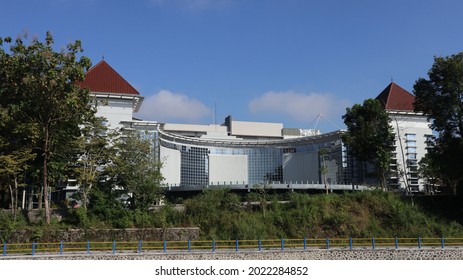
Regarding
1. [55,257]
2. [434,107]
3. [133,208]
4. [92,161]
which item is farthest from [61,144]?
[434,107]

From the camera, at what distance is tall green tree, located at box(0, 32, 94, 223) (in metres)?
32.1

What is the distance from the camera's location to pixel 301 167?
266ft

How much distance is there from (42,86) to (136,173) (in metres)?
12.0

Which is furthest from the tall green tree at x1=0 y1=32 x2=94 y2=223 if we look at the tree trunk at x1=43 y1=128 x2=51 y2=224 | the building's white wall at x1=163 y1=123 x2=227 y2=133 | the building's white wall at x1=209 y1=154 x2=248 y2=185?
the building's white wall at x1=163 y1=123 x2=227 y2=133

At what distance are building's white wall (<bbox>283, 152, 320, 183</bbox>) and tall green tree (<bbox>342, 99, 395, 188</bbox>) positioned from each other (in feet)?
91.5

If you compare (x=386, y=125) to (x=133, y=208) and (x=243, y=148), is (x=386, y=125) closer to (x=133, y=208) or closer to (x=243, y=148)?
(x=133, y=208)

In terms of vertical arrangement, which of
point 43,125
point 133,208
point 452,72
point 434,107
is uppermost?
point 452,72

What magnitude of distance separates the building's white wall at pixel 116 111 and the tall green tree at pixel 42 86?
782 inches

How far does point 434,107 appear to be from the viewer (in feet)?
147

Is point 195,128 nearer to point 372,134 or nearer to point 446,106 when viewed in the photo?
point 372,134

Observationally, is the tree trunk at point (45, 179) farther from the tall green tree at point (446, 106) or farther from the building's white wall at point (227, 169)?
the building's white wall at point (227, 169)

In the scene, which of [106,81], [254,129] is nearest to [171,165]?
[106,81]

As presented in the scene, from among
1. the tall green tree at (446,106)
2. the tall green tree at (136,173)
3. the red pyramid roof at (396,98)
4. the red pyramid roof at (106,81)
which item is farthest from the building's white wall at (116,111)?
the red pyramid roof at (396,98)
